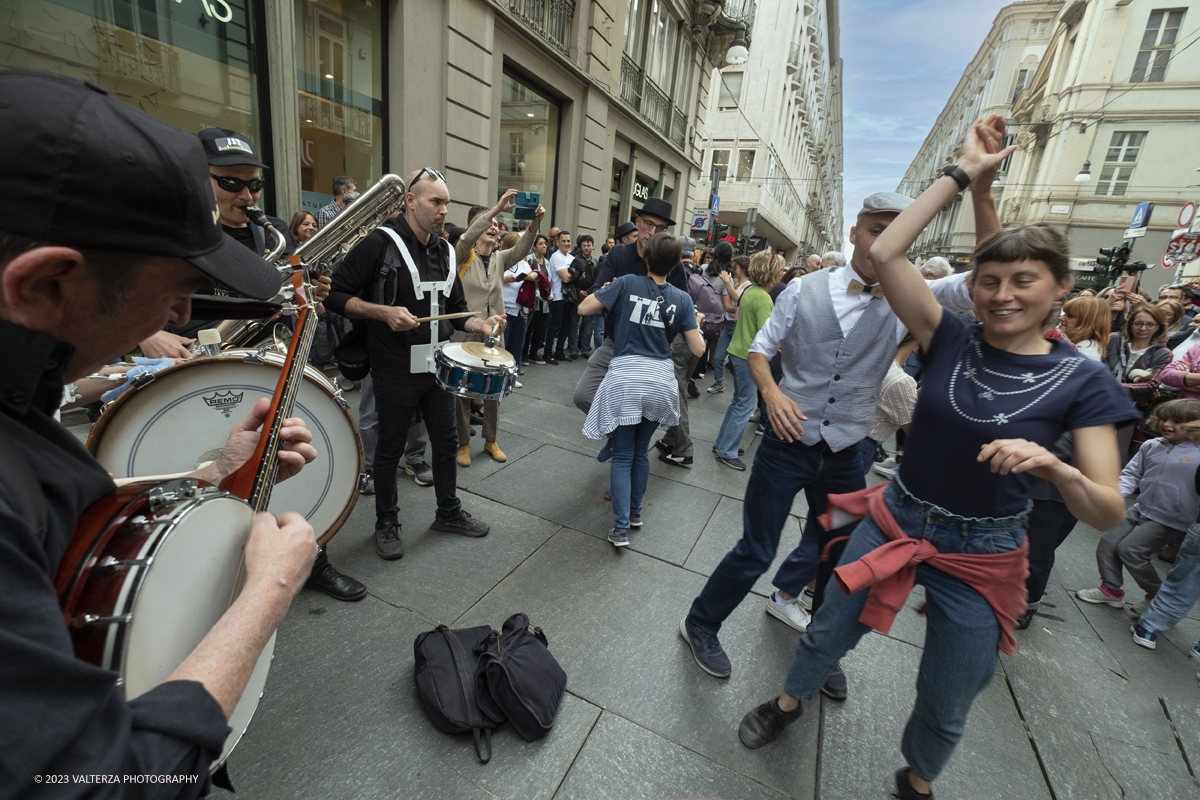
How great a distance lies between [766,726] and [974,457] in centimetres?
137

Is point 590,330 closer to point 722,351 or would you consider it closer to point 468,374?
point 722,351

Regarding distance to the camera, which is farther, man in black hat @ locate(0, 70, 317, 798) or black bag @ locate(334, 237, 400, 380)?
black bag @ locate(334, 237, 400, 380)

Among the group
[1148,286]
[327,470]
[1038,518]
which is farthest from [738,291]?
[1148,286]

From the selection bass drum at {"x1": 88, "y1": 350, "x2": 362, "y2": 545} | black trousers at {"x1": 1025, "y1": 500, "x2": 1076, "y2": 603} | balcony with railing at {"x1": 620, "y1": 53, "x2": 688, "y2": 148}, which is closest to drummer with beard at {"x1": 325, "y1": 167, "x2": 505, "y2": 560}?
bass drum at {"x1": 88, "y1": 350, "x2": 362, "y2": 545}

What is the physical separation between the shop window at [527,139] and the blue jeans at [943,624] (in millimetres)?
9024

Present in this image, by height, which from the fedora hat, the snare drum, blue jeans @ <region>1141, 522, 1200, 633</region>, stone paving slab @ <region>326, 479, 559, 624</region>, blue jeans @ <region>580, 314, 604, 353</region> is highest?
the fedora hat

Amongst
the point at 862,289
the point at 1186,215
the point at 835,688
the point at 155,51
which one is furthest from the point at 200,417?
the point at 1186,215

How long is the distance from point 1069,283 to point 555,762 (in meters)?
2.43

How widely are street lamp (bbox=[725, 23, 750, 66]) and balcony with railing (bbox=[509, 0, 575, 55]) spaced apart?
6.12m

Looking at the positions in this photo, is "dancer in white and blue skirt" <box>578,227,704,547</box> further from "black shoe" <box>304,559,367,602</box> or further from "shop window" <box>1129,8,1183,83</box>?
"shop window" <box>1129,8,1183,83</box>

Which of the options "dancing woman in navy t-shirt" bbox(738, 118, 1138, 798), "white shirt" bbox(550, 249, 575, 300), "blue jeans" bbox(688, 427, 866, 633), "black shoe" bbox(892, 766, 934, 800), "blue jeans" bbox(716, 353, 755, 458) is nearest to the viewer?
"dancing woman in navy t-shirt" bbox(738, 118, 1138, 798)

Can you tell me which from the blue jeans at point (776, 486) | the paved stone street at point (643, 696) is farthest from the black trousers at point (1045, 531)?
the blue jeans at point (776, 486)

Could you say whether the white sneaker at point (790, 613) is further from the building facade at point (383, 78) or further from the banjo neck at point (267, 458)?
the building facade at point (383, 78)

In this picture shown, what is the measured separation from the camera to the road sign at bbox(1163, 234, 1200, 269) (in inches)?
444
